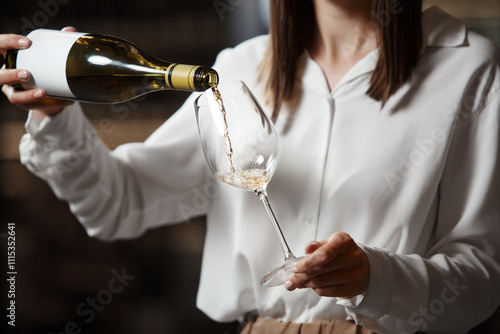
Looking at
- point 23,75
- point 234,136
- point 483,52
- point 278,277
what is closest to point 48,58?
point 23,75

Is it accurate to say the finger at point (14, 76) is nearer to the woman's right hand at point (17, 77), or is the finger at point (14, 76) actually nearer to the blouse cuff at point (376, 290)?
the woman's right hand at point (17, 77)

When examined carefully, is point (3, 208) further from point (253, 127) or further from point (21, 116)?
point (253, 127)

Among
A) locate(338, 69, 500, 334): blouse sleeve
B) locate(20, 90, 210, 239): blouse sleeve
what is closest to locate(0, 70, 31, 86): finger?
locate(20, 90, 210, 239): blouse sleeve

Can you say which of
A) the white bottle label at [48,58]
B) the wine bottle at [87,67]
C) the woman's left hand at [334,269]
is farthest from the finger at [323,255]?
the white bottle label at [48,58]

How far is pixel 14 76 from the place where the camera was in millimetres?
621

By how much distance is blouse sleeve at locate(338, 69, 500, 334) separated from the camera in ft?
Result: 2.07

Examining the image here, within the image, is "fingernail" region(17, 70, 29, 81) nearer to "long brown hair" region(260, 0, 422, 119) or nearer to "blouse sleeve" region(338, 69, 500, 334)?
"long brown hair" region(260, 0, 422, 119)

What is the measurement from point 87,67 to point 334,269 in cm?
37

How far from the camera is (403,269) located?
611mm

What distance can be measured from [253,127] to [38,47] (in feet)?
0.88

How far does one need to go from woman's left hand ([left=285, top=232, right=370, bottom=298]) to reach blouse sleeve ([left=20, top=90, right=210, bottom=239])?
347 millimetres

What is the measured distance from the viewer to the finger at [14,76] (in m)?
0.62

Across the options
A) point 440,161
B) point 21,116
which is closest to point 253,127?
point 440,161

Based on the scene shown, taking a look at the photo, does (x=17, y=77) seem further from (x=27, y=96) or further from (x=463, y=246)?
(x=463, y=246)
